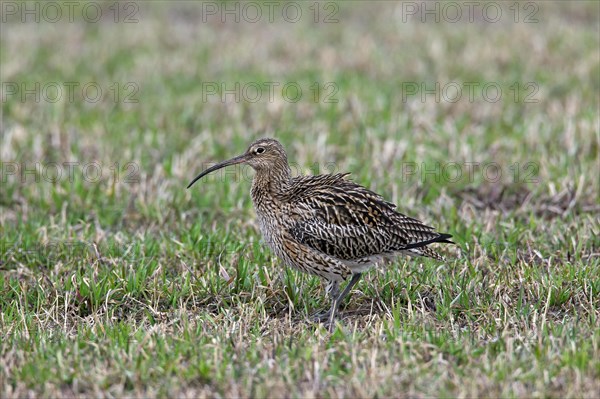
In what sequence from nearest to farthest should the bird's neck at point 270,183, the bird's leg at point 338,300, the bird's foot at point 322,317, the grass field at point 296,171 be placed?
the grass field at point 296,171
the bird's leg at point 338,300
the bird's foot at point 322,317
the bird's neck at point 270,183

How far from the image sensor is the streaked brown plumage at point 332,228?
20.1 ft

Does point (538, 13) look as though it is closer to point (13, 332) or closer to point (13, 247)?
point (13, 247)

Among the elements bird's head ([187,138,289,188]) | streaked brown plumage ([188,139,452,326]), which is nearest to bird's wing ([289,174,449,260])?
streaked brown plumage ([188,139,452,326])

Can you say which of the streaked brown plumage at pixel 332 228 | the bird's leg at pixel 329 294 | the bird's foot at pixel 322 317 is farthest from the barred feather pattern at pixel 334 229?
the bird's foot at pixel 322 317

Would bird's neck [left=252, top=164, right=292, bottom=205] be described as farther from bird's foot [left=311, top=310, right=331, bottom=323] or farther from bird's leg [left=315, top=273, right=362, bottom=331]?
bird's foot [left=311, top=310, right=331, bottom=323]

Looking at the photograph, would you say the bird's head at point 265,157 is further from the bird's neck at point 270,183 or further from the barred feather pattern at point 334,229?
the barred feather pattern at point 334,229

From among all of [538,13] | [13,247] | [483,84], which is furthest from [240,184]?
[538,13]

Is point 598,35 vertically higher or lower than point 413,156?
higher

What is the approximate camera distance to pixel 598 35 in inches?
530

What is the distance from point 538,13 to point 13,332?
11641mm

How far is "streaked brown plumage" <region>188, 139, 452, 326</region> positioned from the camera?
20.1 feet

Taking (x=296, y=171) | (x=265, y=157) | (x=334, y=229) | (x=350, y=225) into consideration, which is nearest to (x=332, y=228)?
(x=334, y=229)

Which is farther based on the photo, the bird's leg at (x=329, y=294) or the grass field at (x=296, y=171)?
the bird's leg at (x=329, y=294)

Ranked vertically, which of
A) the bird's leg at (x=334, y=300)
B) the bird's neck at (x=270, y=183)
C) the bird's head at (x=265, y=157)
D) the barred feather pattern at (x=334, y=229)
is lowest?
the bird's leg at (x=334, y=300)
